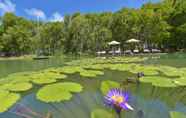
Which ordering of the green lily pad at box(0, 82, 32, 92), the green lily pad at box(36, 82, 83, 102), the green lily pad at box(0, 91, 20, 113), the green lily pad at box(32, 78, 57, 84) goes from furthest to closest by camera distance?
the green lily pad at box(32, 78, 57, 84) < the green lily pad at box(0, 82, 32, 92) < the green lily pad at box(36, 82, 83, 102) < the green lily pad at box(0, 91, 20, 113)

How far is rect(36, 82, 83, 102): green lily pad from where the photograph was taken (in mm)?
2432

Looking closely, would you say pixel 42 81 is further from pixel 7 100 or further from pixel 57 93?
pixel 7 100

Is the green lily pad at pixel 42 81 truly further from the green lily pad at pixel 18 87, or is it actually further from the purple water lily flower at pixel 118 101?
the purple water lily flower at pixel 118 101

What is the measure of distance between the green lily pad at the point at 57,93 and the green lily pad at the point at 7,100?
208mm

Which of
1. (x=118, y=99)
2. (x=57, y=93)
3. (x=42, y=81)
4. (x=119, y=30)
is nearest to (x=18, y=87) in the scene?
(x=42, y=81)

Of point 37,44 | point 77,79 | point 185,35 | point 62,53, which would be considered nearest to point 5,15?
point 37,44

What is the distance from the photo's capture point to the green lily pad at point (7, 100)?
2.28m

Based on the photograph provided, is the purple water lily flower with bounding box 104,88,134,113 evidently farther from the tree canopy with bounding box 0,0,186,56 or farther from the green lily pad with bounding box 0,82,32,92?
the tree canopy with bounding box 0,0,186,56

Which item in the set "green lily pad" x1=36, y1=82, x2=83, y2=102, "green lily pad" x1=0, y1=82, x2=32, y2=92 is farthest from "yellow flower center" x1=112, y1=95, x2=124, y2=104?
"green lily pad" x1=0, y1=82, x2=32, y2=92

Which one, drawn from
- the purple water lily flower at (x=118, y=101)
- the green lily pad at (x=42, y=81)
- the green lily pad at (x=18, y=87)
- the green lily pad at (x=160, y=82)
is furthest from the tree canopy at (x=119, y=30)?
the purple water lily flower at (x=118, y=101)

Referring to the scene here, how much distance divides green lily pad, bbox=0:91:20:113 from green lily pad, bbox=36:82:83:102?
0.21 meters

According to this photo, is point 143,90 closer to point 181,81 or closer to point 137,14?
point 181,81

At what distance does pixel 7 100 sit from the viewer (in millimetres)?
2396

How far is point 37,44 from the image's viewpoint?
38.0 m
